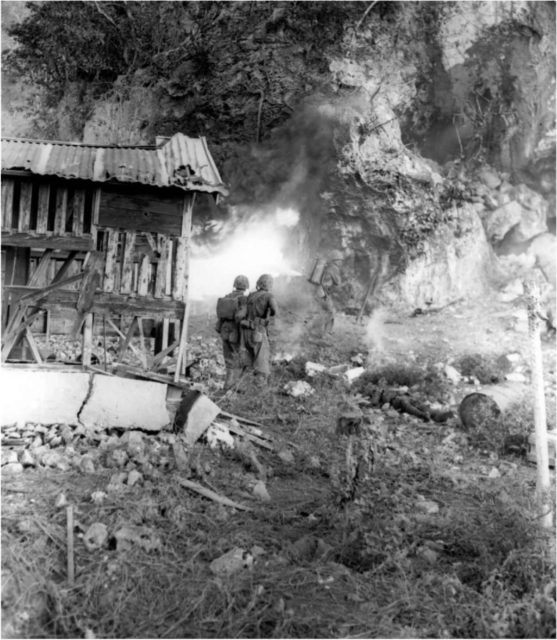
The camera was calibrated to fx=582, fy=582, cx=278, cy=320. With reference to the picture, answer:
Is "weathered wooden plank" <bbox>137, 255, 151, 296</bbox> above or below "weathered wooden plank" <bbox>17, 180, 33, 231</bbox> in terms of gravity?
below

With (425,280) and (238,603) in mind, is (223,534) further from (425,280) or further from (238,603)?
(425,280)

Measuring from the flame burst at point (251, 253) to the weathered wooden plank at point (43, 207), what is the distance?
9187 mm

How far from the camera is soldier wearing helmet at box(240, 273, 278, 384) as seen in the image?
9438 millimetres

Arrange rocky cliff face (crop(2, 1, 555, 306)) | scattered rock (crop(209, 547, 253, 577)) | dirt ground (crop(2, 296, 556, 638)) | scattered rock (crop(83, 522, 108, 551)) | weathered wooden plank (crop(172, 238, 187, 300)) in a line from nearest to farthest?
dirt ground (crop(2, 296, 556, 638)), scattered rock (crop(209, 547, 253, 577)), scattered rock (crop(83, 522, 108, 551)), weathered wooden plank (crop(172, 238, 187, 300)), rocky cliff face (crop(2, 1, 555, 306))

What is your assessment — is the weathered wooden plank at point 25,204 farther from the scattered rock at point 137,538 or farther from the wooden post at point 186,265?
the scattered rock at point 137,538

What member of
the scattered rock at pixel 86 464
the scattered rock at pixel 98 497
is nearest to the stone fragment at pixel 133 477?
the scattered rock at pixel 98 497

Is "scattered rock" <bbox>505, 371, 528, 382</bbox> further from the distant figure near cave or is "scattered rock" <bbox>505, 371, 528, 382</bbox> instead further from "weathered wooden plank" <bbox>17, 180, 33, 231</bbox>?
"weathered wooden plank" <bbox>17, 180, 33, 231</bbox>

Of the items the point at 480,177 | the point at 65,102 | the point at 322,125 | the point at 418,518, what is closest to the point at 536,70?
the point at 480,177

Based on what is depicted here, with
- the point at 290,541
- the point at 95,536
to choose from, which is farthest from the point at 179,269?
the point at 290,541

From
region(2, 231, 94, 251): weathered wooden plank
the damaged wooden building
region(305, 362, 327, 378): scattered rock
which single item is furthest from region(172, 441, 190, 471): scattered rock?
region(305, 362, 327, 378): scattered rock

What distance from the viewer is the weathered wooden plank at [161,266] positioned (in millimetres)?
7527

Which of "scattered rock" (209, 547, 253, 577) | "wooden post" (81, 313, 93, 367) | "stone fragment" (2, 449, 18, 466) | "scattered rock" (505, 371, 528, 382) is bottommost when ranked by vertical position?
"scattered rock" (209, 547, 253, 577)

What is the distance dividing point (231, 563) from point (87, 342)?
3.88m

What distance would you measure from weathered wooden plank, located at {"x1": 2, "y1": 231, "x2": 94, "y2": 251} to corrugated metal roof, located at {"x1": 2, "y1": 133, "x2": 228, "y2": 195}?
776mm
